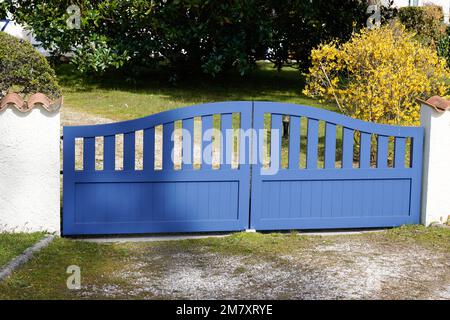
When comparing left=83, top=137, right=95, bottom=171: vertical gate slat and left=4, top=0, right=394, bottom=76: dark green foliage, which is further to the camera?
left=4, top=0, right=394, bottom=76: dark green foliage

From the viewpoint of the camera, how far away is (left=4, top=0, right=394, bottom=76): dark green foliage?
1455 cm

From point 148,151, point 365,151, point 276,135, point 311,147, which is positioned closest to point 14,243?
point 148,151

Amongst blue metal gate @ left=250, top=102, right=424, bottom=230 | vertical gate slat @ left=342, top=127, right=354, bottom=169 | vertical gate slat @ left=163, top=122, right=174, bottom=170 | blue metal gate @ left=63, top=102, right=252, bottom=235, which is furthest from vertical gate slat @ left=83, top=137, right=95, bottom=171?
vertical gate slat @ left=342, top=127, right=354, bottom=169

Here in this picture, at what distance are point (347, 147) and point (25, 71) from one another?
15.5ft

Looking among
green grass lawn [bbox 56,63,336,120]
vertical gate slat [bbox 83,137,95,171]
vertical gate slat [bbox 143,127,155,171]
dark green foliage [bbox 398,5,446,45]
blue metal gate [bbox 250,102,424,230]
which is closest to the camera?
vertical gate slat [bbox 83,137,95,171]

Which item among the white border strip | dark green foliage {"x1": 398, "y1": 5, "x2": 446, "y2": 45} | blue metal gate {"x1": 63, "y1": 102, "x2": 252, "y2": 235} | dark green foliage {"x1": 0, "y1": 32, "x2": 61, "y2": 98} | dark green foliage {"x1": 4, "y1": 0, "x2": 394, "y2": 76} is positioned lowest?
the white border strip

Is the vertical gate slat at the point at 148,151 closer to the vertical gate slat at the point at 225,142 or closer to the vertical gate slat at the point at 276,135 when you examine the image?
the vertical gate slat at the point at 225,142

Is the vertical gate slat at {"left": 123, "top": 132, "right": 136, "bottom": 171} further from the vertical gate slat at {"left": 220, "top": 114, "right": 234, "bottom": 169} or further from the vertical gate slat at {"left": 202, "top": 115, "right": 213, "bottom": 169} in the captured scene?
the vertical gate slat at {"left": 220, "top": 114, "right": 234, "bottom": 169}

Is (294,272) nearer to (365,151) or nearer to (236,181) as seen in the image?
(236,181)

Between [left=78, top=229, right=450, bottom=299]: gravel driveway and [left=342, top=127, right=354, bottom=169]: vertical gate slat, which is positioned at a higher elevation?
[left=342, top=127, right=354, bottom=169]: vertical gate slat

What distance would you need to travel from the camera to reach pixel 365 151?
704 cm

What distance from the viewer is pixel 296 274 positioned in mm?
5934

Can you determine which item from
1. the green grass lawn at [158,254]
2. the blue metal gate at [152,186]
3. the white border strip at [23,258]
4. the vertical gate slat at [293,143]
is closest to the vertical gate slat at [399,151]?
the green grass lawn at [158,254]
